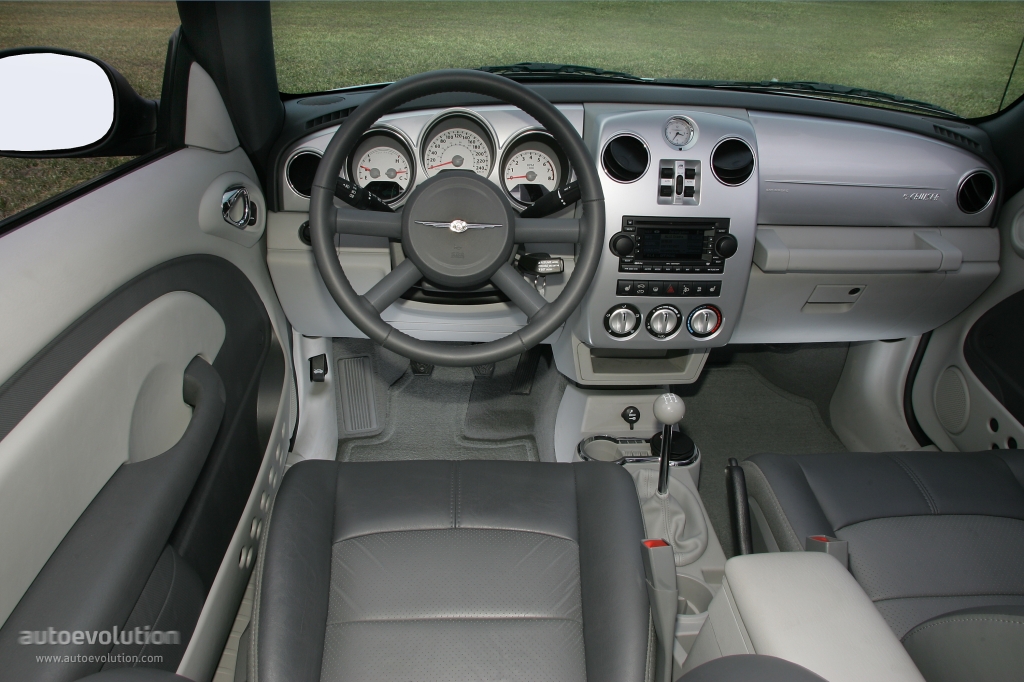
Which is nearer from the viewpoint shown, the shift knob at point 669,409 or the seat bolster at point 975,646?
the seat bolster at point 975,646

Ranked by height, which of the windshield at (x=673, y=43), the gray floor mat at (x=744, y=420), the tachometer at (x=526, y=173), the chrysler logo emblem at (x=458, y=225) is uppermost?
the windshield at (x=673, y=43)

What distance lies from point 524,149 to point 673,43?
0.70 m

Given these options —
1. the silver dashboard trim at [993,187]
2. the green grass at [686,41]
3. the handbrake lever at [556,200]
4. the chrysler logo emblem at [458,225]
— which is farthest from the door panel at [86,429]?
the silver dashboard trim at [993,187]

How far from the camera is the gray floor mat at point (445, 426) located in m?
2.50

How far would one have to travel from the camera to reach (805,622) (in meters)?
0.88

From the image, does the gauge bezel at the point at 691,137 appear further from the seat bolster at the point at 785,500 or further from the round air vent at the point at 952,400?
the round air vent at the point at 952,400

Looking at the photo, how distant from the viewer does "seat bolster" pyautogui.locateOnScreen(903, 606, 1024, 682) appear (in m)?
0.86

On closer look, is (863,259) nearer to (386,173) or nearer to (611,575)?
(611,575)

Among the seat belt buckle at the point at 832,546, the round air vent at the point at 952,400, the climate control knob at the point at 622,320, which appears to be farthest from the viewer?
the round air vent at the point at 952,400

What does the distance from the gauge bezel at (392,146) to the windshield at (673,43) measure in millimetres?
320

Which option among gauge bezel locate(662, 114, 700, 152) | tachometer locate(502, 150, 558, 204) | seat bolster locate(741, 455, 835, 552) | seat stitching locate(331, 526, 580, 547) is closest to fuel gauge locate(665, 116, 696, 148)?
gauge bezel locate(662, 114, 700, 152)

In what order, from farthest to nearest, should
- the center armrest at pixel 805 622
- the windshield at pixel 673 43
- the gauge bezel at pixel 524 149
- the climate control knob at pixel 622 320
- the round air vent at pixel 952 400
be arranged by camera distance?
the round air vent at pixel 952 400 → the windshield at pixel 673 43 → the climate control knob at pixel 622 320 → the gauge bezel at pixel 524 149 → the center armrest at pixel 805 622

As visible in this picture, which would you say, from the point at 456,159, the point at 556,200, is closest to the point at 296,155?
the point at 456,159

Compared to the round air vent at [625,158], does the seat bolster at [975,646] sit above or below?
below
